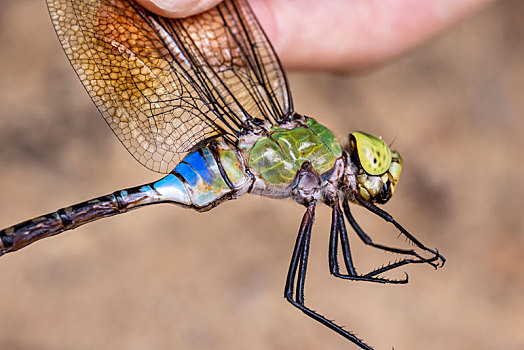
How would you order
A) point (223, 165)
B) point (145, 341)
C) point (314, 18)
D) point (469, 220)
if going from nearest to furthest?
point (223, 165), point (314, 18), point (145, 341), point (469, 220)

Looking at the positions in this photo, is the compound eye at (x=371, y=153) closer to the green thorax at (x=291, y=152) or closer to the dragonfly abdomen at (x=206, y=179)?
the green thorax at (x=291, y=152)

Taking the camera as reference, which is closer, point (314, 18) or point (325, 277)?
point (314, 18)

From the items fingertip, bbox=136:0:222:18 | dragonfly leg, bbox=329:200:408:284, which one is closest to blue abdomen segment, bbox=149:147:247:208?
dragonfly leg, bbox=329:200:408:284

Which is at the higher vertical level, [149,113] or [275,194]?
[149,113]

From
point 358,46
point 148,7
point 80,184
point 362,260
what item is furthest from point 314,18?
point 80,184

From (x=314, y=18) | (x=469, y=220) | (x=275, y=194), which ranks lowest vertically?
(x=275, y=194)

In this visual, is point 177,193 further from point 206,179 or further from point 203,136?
point 203,136

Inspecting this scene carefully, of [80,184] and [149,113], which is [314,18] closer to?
[149,113]
